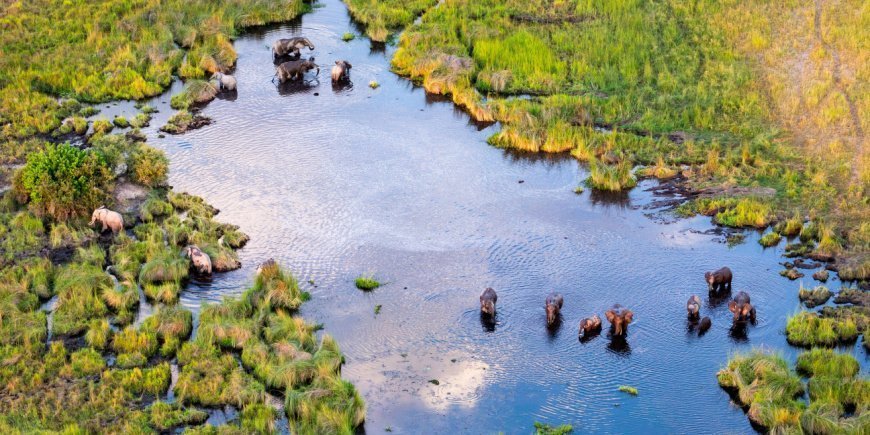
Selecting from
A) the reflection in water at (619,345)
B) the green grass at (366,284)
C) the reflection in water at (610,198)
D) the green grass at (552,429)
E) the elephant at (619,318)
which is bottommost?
the green grass at (552,429)

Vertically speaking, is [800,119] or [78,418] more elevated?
[800,119]

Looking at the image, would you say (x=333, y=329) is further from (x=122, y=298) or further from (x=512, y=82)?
(x=512, y=82)

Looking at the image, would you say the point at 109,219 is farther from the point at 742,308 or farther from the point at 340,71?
the point at 742,308

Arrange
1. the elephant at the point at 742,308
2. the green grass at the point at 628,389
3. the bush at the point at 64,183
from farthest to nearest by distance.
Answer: the bush at the point at 64,183, the elephant at the point at 742,308, the green grass at the point at 628,389

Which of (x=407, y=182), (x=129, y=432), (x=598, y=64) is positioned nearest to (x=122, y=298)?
(x=129, y=432)

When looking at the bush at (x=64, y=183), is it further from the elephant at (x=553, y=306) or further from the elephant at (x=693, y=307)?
the elephant at (x=693, y=307)

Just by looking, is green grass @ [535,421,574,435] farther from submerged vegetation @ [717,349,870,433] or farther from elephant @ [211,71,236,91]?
elephant @ [211,71,236,91]

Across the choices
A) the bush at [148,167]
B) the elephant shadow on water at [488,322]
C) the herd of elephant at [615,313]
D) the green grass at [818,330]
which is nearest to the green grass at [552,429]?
the herd of elephant at [615,313]
